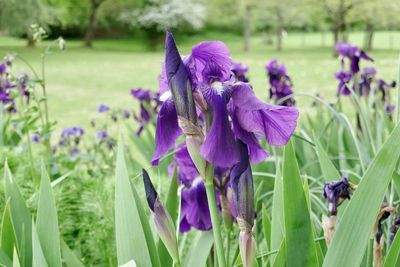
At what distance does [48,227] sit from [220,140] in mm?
508

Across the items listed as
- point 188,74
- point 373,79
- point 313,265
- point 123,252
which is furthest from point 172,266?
point 373,79

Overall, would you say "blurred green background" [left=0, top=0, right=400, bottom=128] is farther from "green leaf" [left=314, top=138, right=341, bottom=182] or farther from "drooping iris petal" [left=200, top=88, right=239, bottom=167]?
"drooping iris petal" [left=200, top=88, right=239, bottom=167]

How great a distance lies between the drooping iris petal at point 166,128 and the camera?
86 centimetres

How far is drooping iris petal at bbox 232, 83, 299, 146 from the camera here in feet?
2.66

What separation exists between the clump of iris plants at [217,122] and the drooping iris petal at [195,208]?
0.45 metres

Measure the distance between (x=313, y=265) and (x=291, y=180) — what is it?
0.48ft

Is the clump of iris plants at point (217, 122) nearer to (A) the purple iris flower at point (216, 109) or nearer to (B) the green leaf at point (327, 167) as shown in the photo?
(A) the purple iris flower at point (216, 109)

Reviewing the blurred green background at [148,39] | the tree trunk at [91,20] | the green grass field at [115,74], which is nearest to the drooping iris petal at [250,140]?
the green grass field at [115,74]

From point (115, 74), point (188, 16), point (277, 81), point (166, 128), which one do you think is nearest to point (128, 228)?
point (166, 128)

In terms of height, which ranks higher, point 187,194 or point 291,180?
point 291,180

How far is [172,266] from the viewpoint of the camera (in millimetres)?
1204

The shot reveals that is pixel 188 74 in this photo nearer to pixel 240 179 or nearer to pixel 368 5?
pixel 240 179

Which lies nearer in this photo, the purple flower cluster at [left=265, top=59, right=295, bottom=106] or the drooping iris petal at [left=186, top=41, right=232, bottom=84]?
the drooping iris petal at [left=186, top=41, right=232, bottom=84]

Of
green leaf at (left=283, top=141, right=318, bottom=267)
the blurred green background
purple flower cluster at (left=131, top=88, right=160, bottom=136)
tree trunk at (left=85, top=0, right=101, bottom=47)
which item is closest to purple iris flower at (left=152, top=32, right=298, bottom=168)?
green leaf at (left=283, top=141, right=318, bottom=267)
